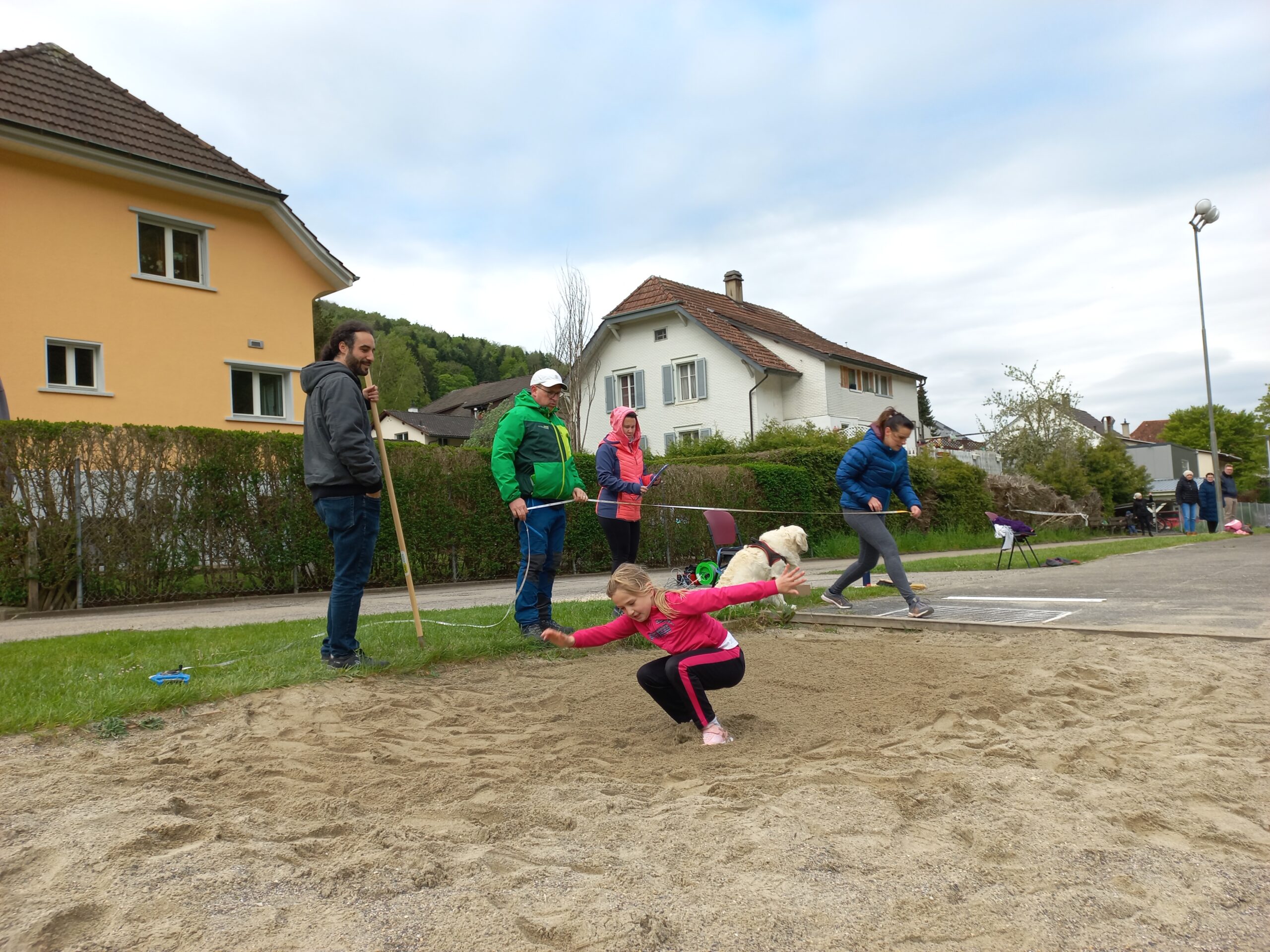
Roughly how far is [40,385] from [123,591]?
296 inches

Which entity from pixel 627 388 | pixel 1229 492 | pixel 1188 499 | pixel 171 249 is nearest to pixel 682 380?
pixel 627 388

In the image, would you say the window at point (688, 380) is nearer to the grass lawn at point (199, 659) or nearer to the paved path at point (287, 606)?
the paved path at point (287, 606)

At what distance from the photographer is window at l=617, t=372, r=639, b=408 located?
3569 cm

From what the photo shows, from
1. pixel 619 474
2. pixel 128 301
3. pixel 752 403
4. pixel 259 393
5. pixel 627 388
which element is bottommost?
pixel 619 474

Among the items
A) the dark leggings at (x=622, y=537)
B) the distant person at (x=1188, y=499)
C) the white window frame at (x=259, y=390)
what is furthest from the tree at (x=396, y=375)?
the dark leggings at (x=622, y=537)

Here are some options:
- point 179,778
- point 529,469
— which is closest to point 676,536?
point 529,469

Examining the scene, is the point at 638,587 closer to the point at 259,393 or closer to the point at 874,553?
the point at 874,553

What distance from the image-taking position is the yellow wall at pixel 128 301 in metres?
15.6

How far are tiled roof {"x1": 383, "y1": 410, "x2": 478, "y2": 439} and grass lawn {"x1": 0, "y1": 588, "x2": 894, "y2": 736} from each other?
49234 mm

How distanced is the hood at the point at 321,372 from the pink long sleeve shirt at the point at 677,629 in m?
2.32

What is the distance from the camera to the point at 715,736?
404cm

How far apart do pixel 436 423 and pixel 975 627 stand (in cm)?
5548

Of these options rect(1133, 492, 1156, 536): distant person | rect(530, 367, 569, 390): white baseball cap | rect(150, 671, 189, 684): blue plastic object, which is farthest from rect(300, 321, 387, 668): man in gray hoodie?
rect(1133, 492, 1156, 536): distant person

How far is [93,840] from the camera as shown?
2.70m
